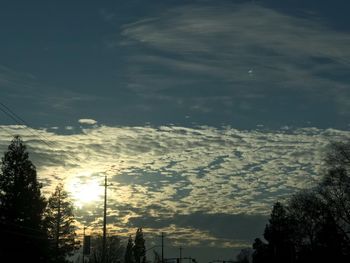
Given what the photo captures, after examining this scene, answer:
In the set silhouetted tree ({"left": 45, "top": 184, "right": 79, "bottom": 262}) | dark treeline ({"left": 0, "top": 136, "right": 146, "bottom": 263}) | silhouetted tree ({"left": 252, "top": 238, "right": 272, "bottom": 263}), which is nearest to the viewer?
dark treeline ({"left": 0, "top": 136, "right": 146, "bottom": 263})

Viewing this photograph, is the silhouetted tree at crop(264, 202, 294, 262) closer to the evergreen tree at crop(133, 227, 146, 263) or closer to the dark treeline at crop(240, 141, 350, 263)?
the dark treeline at crop(240, 141, 350, 263)

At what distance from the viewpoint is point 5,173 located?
51.6m

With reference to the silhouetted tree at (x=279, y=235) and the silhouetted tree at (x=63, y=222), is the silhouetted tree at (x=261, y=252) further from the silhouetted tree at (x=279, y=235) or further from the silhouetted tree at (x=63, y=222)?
the silhouetted tree at (x=63, y=222)

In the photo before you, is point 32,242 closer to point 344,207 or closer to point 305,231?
point 344,207

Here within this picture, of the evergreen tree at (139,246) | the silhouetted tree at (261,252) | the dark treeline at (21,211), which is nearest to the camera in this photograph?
the dark treeline at (21,211)

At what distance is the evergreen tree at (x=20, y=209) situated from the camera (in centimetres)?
4956

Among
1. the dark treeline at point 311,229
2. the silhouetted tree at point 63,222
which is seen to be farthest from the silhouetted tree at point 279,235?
the silhouetted tree at point 63,222

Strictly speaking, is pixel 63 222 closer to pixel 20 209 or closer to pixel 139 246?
pixel 20 209

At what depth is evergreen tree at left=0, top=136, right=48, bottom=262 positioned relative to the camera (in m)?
49.6

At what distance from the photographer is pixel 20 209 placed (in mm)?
50750

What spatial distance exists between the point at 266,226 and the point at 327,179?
153 feet

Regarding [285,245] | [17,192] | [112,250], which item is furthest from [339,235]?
[112,250]

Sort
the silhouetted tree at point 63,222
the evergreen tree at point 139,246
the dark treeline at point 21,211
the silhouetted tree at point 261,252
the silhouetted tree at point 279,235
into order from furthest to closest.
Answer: the evergreen tree at point 139,246
the silhouetted tree at point 261,252
the silhouetted tree at point 279,235
the silhouetted tree at point 63,222
the dark treeline at point 21,211

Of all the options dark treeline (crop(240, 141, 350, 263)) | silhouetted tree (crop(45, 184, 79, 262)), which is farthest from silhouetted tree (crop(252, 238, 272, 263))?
silhouetted tree (crop(45, 184, 79, 262))
